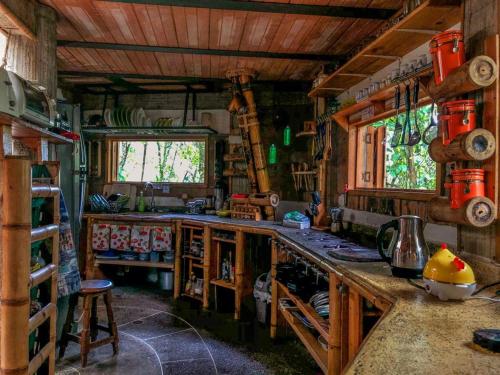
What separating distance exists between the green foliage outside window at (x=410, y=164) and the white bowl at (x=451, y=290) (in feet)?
4.09

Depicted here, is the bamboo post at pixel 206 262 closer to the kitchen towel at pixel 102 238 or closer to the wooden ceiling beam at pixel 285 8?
the kitchen towel at pixel 102 238

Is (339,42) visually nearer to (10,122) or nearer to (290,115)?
(290,115)

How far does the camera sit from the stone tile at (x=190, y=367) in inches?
118

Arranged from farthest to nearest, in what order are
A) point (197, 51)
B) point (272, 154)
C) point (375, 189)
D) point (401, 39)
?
point (272, 154) → point (197, 51) → point (375, 189) → point (401, 39)

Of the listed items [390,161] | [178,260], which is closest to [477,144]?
[390,161]

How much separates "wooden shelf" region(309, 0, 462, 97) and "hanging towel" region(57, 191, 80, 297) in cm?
250

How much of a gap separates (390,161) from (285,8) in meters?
1.51

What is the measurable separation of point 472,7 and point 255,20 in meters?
1.87

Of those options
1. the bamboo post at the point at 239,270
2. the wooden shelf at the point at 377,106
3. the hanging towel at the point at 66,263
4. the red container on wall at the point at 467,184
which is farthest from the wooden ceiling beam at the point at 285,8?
the bamboo post at the point at 239,270

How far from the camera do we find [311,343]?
2.63 metres

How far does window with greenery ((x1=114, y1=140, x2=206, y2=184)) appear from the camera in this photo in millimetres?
5910

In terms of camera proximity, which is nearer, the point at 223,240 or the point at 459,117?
the point at 459,117

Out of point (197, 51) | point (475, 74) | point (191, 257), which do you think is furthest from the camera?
point (191, 257)

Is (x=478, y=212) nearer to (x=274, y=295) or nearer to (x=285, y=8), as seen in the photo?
(x=285, y=8)
